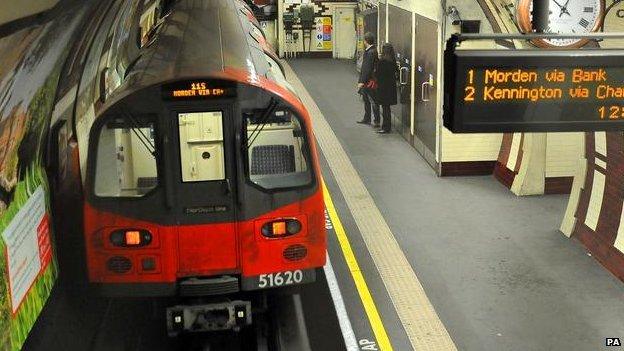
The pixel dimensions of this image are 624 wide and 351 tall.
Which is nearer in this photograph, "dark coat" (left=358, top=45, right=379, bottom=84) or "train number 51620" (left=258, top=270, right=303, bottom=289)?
"train number 51620" (left=258, top=270, right=303, bottom=289)

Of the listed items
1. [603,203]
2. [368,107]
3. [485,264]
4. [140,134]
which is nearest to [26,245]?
[140,134]

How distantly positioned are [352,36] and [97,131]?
1724 centimetres

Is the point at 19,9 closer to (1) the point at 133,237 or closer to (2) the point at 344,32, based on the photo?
(1) the point at 133,237

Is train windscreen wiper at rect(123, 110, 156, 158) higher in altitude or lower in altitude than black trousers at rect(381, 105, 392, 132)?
higher

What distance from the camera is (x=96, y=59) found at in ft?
26.0

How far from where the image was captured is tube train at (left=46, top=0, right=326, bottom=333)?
5734mm

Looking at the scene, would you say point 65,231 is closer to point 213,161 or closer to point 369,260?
point 213,161

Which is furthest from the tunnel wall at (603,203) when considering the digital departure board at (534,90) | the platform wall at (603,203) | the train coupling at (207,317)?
the train coupling at (207,317)

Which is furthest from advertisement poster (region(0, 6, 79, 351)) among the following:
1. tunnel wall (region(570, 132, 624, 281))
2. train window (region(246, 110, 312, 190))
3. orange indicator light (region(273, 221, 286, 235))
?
tunnel wall (region(570, 132, 624, 281))

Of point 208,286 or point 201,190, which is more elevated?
point 201,190

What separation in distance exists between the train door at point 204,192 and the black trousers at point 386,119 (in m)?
7.87

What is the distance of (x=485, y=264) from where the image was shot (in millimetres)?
7680

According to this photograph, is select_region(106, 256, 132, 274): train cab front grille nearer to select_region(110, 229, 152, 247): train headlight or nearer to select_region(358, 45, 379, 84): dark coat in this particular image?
select_region(110, 229, 152, 247): train headlight

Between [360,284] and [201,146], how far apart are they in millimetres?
2441
